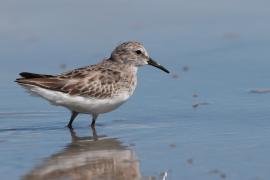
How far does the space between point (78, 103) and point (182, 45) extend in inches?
150

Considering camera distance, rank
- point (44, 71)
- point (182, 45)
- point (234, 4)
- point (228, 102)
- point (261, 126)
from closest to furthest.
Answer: point (261, 126), point (228, 102), point (44, 71), point (182, 45), point (234, 4)

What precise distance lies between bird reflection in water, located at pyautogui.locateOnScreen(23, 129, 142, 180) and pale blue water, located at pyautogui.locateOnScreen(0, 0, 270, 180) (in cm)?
6

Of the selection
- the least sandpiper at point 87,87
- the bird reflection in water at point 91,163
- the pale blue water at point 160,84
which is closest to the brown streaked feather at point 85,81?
the least sandpiper at point 87,87

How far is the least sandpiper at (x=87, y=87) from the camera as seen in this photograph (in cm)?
1156

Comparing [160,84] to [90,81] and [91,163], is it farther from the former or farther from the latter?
[91,163]

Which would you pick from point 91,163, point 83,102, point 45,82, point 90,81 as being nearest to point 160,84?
point 90,81

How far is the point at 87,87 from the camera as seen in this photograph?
467 inches

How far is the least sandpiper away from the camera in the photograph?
1156 centimetres

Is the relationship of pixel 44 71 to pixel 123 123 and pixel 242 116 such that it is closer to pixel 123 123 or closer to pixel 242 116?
pixel 123 123

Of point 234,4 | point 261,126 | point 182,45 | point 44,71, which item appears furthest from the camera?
point 234,4

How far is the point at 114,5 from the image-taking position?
667 inches

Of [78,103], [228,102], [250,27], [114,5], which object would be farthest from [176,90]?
[114,5]

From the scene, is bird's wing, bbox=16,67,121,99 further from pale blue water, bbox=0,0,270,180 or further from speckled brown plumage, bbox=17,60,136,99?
pale blue water, bbox=0,0,270,180

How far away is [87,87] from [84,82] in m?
0.08
